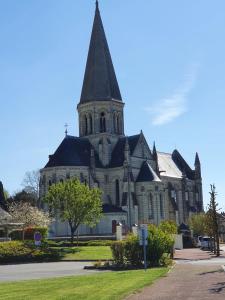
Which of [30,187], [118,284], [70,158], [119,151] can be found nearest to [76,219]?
[70,158]

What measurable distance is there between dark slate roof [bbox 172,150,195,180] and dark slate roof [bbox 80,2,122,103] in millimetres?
25470

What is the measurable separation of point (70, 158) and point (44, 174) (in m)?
4.91

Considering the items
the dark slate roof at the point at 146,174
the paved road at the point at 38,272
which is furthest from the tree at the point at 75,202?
the dark slate roof at the point at 146,174

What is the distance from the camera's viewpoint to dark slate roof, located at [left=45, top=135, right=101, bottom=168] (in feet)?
284

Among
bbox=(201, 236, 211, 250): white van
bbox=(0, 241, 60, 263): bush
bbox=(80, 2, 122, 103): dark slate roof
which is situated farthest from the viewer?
bbox=(80, 2, 122, 103): dark slate roof

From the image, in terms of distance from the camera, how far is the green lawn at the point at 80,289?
1661 centimetres

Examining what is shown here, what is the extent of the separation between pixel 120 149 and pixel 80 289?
7464 cm

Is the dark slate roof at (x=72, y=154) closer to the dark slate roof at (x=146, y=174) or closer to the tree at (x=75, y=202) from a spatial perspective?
the dark slate roof at (x=146, y=174)

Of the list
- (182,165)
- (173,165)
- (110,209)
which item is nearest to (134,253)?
(110,209)

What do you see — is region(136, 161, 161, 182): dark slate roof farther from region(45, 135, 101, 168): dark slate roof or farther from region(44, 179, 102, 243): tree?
region(44, 179, 102, 243): tree

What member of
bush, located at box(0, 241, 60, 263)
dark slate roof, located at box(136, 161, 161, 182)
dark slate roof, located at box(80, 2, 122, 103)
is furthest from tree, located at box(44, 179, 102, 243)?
dark slate roof, located at box(80, 2, 122, 103)

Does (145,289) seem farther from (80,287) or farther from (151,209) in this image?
(151,209)

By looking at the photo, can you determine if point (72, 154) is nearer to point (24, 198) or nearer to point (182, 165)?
point (24, 198)

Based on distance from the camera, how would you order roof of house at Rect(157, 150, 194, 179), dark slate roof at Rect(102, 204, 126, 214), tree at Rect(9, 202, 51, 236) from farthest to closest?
1. roof of house at Rect(157, 150, 194, 179)
2. dark slate roof at Rect(102, 204, 126, 214)
3. tree at Rect(9, 202, 51, 236)
